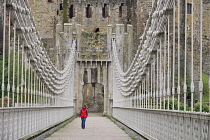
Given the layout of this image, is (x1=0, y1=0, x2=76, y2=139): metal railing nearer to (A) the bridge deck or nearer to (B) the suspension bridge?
(B) the suspension bridge

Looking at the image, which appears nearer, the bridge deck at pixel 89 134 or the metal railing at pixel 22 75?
the metal railing at pixel 22 75

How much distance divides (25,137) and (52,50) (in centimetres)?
3210

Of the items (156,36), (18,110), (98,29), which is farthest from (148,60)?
(98,29)

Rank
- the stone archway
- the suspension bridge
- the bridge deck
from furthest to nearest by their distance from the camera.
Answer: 1. the stone archway
2. the bridge deck
3. the suspension bridge

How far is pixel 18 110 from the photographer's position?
1026 cm

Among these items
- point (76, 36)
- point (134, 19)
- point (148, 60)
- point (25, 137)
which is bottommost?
point (25, 137)

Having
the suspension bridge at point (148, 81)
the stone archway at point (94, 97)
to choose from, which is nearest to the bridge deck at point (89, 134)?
the suspension bridge at point (148, 81)

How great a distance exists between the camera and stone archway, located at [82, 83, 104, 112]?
49.2 metres

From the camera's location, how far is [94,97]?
49.9 m

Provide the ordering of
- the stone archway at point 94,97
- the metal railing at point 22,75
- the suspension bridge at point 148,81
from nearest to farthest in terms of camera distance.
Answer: the suspension bridge at point 148,81, the metal railing at point 22,75, the stone archway at point 94,97

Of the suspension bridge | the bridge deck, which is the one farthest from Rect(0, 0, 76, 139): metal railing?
the bridge deck

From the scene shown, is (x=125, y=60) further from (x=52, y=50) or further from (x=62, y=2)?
(x=62, y=2)

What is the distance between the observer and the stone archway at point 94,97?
161 feet

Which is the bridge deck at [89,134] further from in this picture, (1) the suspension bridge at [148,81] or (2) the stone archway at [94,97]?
(2) the stone archway at [94,97]
